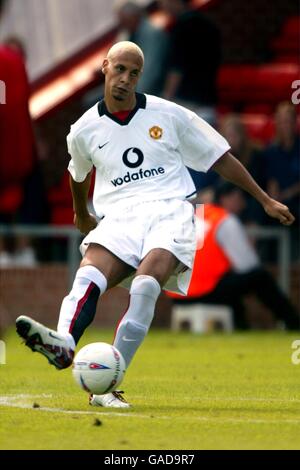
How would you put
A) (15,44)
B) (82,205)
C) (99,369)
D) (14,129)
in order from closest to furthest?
(99,369) → (82,205) → (14,129) → (15,44)

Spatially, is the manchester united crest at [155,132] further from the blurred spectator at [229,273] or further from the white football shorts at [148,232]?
the blurred spectator at [229,273]

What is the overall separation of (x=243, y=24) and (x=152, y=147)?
1194cm

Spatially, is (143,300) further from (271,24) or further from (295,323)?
(271,24)

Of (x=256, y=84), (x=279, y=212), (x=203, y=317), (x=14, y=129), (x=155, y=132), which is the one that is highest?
(x=256, y=84)

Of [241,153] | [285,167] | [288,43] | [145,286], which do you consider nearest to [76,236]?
[241,153]

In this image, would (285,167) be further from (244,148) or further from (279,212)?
(279,212)

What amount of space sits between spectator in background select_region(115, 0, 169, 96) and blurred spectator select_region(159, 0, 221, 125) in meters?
0.11

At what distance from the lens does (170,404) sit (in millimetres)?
8344

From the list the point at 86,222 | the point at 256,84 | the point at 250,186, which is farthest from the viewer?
the point at 256,84

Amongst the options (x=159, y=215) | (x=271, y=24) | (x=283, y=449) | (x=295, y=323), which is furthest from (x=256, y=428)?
(x=271, y=24)

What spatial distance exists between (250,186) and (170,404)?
53.1 inches

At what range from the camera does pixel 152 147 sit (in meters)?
8.50

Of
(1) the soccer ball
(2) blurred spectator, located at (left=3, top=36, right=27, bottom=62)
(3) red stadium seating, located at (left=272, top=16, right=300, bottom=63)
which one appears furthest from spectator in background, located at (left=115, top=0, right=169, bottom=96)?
(1) the soccer ball

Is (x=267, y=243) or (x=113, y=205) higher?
(x=267, y=243)
